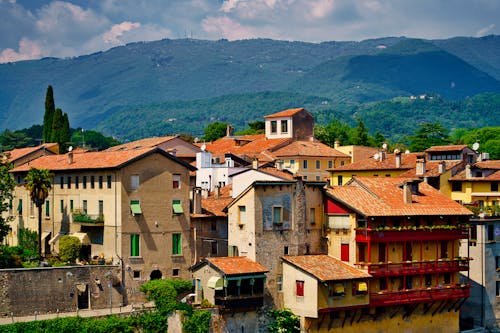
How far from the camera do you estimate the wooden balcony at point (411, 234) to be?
64.9m

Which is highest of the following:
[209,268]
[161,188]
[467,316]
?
[161,188]

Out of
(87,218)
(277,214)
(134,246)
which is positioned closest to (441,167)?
(277,214)

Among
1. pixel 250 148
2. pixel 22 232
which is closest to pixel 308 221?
pixel 22 232

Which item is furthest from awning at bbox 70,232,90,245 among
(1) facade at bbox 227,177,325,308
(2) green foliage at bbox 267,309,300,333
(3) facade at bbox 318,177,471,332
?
(3) facade at bbox 318,177,471,332

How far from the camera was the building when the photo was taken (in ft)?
200

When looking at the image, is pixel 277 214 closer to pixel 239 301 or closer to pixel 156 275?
pixel 239 301

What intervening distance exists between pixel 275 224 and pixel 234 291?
243 inches

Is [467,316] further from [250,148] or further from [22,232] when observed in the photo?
[250,148]

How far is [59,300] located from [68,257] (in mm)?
7078

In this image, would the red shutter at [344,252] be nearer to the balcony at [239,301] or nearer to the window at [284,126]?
the balcony at [239,301]

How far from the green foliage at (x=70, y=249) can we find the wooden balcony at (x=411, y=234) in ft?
68.0

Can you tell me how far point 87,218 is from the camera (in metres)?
68.1

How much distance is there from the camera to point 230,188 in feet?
270

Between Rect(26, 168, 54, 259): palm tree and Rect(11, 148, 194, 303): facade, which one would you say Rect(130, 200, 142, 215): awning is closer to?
Rect(11, 148, 194, 303): facade
